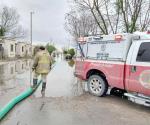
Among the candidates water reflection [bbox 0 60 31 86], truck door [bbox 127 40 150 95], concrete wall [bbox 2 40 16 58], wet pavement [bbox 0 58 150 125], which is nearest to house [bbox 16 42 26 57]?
concrete wall [bbox 2 40 16 58]

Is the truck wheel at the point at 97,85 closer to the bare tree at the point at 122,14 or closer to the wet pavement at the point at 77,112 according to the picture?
the wet pavement at the point at 77,112

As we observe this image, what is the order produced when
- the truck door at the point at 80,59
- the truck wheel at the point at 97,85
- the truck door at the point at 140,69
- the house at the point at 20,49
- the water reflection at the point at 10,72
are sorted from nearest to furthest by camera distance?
1. the truck door at the point at 140,69
2. the truck wheel at the point at 97,85
3. the truck door at the point at 80,59
4. the water reflection at the point at 10,72
5. the house at the point at 20,49

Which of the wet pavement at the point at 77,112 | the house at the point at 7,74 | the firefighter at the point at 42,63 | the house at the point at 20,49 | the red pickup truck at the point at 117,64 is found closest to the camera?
the wet pavement at the point at 77,112

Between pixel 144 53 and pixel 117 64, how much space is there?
44.4 inches

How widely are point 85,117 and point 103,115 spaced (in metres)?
0.55

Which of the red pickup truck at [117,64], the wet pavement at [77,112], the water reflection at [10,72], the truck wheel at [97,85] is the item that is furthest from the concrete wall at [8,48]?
the wet pavement at [77,112]

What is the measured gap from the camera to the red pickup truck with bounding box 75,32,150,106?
7.43 meters

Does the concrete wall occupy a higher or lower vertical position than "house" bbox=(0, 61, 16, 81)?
higher

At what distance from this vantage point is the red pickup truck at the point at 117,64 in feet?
24.4

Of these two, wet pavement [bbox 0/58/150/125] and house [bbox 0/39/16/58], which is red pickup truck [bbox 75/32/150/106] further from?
house [bbox 0/39/16/58]

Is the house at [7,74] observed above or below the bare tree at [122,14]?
below

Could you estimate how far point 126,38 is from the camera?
8109 millimetres

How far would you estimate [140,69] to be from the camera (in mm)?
7410

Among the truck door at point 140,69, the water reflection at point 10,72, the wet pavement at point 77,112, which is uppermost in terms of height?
the truck door at point 140,69
